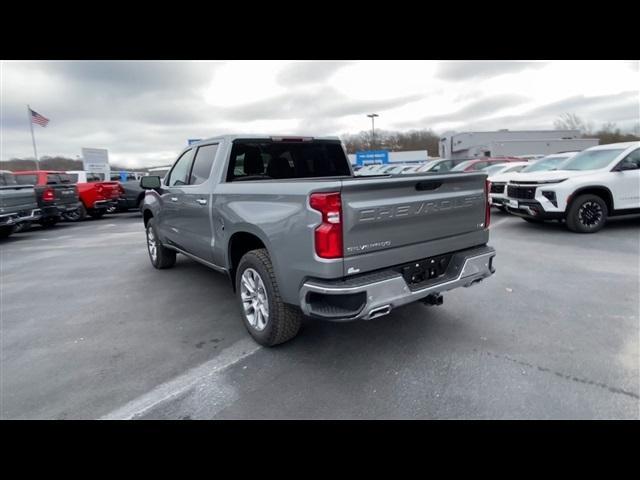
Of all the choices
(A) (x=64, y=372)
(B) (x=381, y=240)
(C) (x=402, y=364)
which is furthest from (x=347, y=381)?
(A) (x=64, y=372)

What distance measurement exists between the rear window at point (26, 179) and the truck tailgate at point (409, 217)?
13.7 m

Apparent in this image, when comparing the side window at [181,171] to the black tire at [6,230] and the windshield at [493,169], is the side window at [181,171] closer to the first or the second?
the black tire at [6,230]

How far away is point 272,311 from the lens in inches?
127

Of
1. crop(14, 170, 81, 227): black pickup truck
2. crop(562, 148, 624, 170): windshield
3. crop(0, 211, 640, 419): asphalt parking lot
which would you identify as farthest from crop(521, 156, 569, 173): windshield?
crop(14, 170, 81, 227): black pickup truck

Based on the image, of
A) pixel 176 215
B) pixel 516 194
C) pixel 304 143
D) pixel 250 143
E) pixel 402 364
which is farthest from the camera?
pixel 516 194

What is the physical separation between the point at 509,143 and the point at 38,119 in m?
39.8

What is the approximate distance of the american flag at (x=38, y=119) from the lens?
23.9 meters

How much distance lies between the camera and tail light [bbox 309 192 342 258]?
262 centimetres

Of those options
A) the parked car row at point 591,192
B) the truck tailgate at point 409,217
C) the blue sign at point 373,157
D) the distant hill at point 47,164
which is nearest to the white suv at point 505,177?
the parked car row at point 591,192

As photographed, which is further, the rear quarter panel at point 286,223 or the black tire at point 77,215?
the black tire at point 77,215

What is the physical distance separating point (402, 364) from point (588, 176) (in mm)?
7159

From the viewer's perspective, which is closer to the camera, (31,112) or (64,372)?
(64,372)

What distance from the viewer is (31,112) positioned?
78.8 feet
